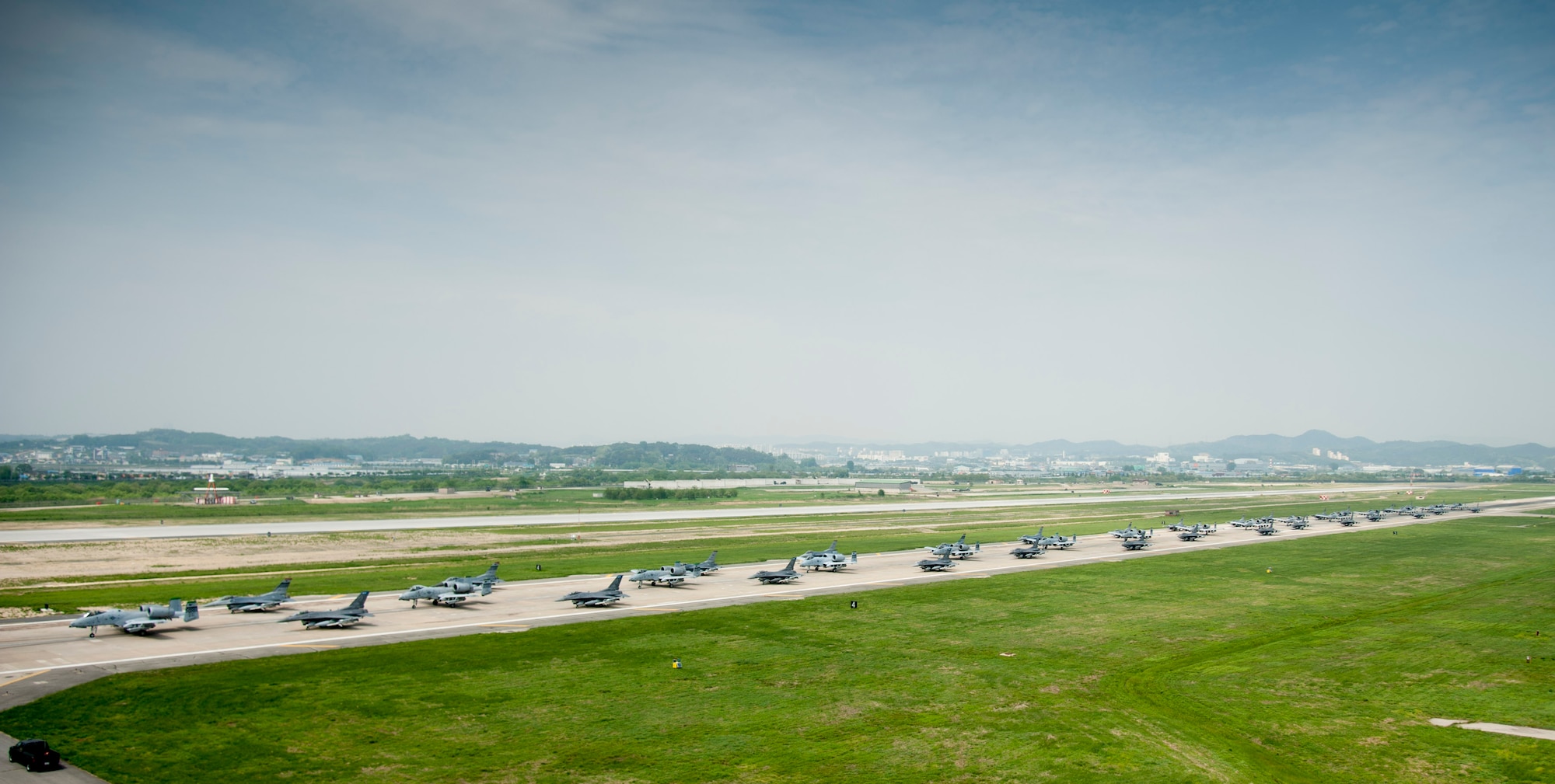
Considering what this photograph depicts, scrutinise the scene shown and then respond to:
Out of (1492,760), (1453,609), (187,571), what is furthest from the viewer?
(187,571)

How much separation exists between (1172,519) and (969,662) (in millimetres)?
114473

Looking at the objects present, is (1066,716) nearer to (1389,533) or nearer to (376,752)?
(376,752)

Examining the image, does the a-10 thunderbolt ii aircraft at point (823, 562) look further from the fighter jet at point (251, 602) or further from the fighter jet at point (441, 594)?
the fighter jet at point (251, 602)

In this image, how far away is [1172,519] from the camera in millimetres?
143250

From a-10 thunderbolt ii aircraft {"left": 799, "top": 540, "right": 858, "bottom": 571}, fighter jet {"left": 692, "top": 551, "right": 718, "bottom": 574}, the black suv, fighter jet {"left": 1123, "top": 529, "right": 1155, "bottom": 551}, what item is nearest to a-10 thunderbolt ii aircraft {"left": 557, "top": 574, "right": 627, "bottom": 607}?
fighter jet {"left": 692, "top": 551, "right": 718, "bottom": 574}

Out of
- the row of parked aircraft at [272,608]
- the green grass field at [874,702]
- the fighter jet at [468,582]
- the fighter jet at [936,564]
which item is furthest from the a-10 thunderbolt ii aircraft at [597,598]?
the fighter jet at [936,564]

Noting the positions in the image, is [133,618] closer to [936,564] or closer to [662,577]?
[662,577]

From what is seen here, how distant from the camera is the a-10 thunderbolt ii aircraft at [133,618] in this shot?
49.1m

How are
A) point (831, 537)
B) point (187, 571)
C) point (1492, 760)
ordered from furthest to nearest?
point (831, 537) < point (187, 571) < point (1492, 760)

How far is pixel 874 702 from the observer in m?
37.7

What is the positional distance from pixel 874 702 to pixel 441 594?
121 ft

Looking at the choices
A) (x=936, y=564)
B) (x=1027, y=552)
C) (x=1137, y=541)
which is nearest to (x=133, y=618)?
(x=936, y=564)

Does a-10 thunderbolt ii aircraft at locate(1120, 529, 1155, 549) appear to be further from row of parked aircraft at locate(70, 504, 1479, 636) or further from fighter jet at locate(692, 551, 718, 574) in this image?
fighter jet at locate(692, 551, 718, 574)

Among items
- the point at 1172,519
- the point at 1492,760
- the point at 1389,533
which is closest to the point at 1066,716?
the point at 1492,760
